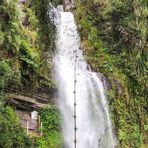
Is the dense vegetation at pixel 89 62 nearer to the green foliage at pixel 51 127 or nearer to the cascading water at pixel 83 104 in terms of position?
the green foliage at pixel 51 127

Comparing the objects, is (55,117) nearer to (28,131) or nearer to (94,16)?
(28,131)

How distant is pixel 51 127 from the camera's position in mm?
14352

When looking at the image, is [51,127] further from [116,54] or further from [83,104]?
[116,54]

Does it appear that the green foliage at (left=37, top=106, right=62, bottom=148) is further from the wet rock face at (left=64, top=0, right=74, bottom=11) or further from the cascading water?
the wet rock face at (left=64, top=0, right=74, bottom=11)

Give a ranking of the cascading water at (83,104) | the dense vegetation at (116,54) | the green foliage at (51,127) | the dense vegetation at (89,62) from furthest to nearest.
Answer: the dense vegetation at (116,54) < the cascading water at (83,104) < the green foliage at (51,127) < the dense vegetation at (89,62)

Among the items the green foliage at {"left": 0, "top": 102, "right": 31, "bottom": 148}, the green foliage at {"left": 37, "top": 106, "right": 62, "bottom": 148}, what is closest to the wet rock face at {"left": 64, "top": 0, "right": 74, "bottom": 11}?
the green foliage at {"left": 37, "top": 106, "right": 62, "bottom": 148}

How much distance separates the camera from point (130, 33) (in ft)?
63.2

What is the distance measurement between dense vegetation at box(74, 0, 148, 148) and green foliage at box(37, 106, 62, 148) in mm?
3228

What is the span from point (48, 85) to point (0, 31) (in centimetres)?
649

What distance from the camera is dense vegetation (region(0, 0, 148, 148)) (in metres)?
11.1

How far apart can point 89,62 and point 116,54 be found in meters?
2.06

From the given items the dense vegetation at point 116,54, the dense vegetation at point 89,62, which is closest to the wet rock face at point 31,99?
the dense vegetation at point 89,62

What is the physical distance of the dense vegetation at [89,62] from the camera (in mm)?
11061

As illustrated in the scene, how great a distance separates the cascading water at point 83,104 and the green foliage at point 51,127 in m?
0.37
